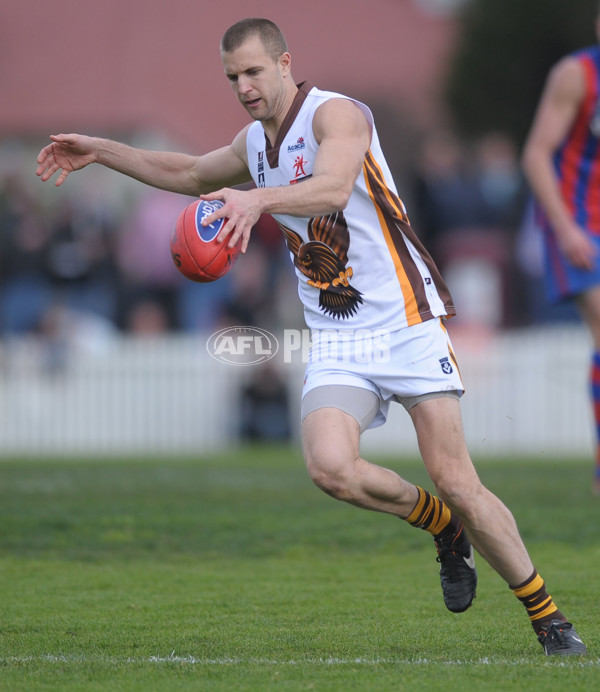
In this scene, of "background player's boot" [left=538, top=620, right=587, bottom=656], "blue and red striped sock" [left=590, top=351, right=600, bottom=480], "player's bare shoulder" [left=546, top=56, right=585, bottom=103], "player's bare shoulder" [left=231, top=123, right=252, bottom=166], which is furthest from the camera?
"blue and red striped sock" [left=590, top=351, right=600, bottom=480]

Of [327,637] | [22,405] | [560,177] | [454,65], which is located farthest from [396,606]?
[454,65]

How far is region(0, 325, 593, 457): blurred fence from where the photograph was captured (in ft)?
50.3

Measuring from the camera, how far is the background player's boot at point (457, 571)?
552 centimetres

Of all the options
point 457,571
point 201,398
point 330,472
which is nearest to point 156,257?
point 201,398

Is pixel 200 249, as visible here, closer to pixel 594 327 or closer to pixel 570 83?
pixel 570 83

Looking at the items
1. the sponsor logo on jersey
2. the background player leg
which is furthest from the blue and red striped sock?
the sponsor logo on jersey

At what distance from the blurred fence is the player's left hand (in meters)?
10.5

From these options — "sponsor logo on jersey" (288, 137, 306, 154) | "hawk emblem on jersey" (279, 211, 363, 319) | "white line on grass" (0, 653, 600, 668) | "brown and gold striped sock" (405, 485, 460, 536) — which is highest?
"sponsor logo on jersey" (288, 137, 306, 154)

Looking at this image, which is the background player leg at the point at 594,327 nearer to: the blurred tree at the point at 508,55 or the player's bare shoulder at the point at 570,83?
the player's bare shoulder at the point at 570,83

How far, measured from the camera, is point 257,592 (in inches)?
257

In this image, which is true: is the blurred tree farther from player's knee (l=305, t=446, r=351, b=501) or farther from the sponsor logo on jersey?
player's knee (l=305, t=446, r=351, b=501)

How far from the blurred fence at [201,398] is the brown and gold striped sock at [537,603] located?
1011 cm

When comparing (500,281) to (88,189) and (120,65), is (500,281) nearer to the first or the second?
(88,189)

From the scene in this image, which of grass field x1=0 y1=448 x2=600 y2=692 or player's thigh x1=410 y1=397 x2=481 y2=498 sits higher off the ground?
player's thigh x1=410 y1=397 x2=481 y2=498
